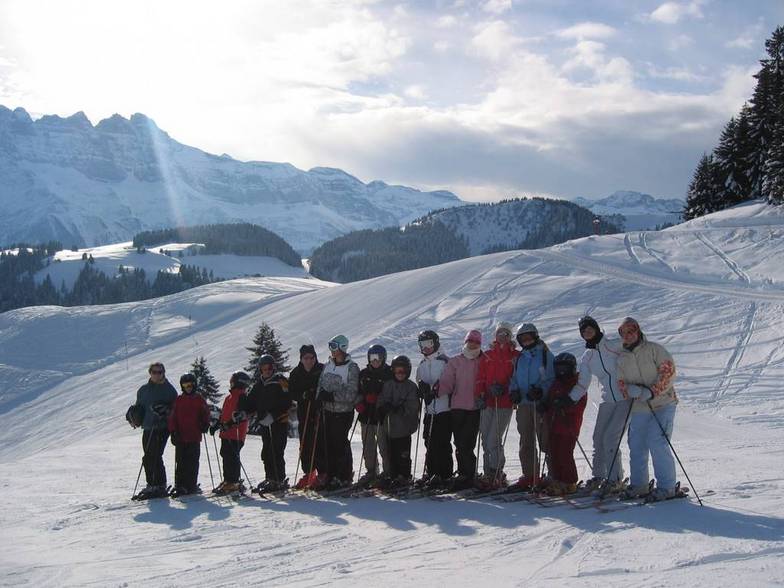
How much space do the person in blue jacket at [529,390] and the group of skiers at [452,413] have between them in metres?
0.01

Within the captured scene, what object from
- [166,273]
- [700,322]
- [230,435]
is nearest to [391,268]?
[166,273]

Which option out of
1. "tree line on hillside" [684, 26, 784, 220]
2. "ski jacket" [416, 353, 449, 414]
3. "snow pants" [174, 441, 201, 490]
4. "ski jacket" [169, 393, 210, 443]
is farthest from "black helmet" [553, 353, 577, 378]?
"tree line on hillside" [684, 26, 784, 220]

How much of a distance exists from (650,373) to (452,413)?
2.62 meters

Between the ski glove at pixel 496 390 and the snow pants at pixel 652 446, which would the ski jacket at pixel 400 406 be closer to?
the ski glove at pixel 496 390

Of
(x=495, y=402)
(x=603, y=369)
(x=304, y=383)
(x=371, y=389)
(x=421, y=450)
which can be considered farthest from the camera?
(x=421, y=450)

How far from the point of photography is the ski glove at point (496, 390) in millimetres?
8500

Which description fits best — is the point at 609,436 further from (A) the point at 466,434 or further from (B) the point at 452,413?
(B) the point at 452,413

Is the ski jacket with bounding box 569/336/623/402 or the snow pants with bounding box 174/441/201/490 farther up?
the ski jacket with bounding box 569/336/623/402

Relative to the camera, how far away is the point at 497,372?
8758 millimetres

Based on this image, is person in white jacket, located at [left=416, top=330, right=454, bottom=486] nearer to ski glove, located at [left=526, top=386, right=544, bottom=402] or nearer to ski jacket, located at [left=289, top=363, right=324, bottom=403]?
ski glove, located at [left=526, top=386, right=544, bottom=402]

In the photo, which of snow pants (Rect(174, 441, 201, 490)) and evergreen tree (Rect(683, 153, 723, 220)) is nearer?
snow pants (Rect(174, 441, 201, 490))

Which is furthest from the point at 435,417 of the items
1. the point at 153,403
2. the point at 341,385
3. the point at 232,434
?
the point at 153,403

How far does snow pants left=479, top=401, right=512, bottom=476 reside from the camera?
28.6 feet

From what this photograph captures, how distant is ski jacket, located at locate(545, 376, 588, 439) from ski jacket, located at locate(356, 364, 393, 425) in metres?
2.20
